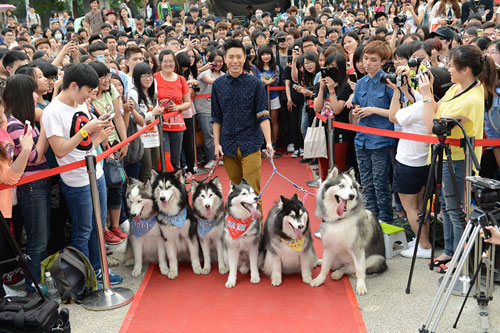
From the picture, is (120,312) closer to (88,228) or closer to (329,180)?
(88,228)

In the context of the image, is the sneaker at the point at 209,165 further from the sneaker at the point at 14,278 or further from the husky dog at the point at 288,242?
the sneaker at the point at 14,278

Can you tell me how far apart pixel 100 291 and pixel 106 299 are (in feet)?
0.53

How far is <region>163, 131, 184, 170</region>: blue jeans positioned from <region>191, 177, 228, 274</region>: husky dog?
2.39 m

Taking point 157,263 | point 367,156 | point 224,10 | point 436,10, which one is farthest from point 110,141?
point 224,10

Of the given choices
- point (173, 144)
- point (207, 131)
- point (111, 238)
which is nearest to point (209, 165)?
point (207, 131)

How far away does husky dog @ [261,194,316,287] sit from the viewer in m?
4.46

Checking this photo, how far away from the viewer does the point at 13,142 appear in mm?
3988

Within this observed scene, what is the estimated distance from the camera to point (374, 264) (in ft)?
15.2

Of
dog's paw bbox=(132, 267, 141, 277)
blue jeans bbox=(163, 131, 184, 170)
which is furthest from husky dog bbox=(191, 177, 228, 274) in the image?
blue jeans bbox=(163, 131, 184, 170)

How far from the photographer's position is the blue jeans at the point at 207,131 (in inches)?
343

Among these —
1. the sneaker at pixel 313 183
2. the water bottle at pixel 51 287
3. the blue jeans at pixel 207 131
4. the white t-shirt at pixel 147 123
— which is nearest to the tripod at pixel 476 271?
the water bottle at pixel 51 287

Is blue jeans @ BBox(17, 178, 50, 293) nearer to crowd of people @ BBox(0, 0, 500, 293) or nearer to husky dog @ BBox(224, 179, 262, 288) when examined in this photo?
crowd of people @ BBox(0, 0, 500, 293)

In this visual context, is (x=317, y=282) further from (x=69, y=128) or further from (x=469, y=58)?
(x=69, y=128)

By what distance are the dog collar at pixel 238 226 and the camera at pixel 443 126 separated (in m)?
1.93
